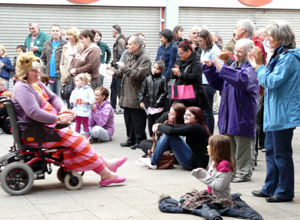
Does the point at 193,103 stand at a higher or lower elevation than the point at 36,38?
lower

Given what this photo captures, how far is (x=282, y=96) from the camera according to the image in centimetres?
616

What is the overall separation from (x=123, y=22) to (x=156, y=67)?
29.4 feet

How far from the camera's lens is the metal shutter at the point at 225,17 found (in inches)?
752

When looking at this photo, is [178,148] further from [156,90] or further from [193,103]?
[156,90]

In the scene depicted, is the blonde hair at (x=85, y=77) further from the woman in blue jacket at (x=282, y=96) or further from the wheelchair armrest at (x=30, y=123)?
the woman in blue jacket at (x=282, y=96)

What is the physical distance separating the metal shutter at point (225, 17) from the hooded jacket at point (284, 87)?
13043 millimetres

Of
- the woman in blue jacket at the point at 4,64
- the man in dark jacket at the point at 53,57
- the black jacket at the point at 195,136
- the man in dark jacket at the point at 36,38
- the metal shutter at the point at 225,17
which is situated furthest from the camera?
the metal shutter at the point at 225,17

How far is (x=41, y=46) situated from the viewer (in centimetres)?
1470

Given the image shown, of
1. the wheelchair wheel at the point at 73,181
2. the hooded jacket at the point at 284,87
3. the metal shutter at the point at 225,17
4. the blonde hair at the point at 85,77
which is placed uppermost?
the metal shutter at the point at 225,17

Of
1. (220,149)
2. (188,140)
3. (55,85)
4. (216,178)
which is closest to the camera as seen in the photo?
(216,178)

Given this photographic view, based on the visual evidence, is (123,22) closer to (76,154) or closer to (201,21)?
(201,21)

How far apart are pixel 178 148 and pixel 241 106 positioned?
1.18 m

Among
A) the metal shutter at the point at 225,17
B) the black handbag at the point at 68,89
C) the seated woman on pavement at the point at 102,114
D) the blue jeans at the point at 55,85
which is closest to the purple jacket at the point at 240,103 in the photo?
the seated woman on pavement at the point at 102,114

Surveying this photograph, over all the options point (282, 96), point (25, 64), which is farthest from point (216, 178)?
point (25, 64)
